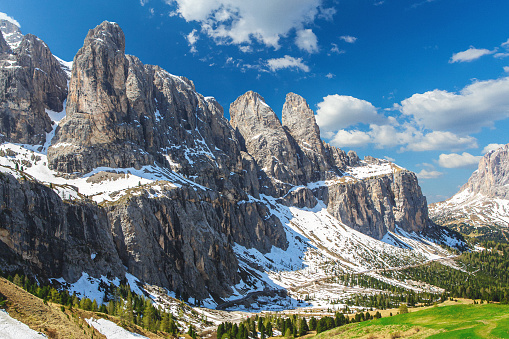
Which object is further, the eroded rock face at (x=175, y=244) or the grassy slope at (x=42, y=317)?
the eroded rock face at (x=175, y=244)

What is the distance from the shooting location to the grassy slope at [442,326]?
4319 centimetres

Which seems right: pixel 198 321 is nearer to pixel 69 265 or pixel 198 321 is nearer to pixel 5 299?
pixel 69 265

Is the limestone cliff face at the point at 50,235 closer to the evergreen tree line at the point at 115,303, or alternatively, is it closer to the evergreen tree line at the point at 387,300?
the evergreen tree line at the point at 115,303

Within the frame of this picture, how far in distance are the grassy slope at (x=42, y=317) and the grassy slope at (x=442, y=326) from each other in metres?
40.0

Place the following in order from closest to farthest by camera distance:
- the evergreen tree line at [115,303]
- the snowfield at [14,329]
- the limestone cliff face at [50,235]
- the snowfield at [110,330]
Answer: the snowfield at [14,329], the snowfield at [110,330], the evergreen tree line at [115,303], the limestone cliff face at [50,235]

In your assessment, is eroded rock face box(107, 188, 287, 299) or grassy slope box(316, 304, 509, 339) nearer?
grassy slope box(316, 304, 509, 339)

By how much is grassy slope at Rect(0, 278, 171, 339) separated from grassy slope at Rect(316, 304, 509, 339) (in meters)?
40.0

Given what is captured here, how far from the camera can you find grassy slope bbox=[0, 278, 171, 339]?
131ft

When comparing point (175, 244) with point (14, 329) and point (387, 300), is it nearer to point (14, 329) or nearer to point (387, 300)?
point (387, 300)

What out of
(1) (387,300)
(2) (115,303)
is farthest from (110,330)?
(1) (387,300)

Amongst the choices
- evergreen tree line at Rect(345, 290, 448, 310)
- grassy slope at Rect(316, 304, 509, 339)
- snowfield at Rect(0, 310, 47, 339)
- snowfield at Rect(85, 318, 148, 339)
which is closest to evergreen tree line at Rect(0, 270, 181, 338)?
snowfield at Rect(85, 318, 148, 339)

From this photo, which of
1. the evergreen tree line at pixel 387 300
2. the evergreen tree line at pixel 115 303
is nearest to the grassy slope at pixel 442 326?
the evergreen tree line at pixel 115 303

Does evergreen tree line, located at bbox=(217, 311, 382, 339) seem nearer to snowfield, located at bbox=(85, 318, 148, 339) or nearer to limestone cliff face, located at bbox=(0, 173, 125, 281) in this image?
snowfield, located at bbox=(85, 318, 148, 339)

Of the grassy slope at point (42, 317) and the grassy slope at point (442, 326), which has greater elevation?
the grassy slope at point (42, 317)
